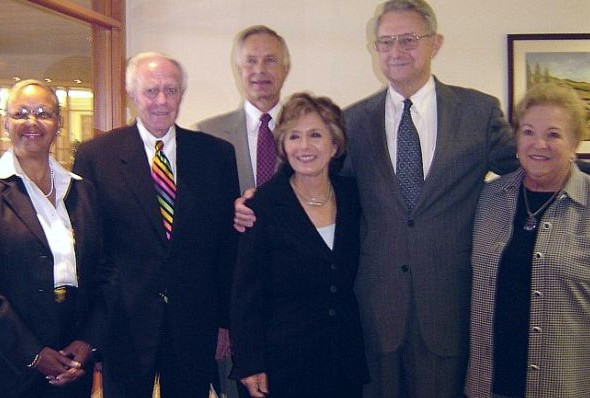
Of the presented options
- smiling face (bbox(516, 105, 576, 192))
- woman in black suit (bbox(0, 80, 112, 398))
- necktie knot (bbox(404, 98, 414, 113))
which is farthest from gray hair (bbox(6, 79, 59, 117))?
smiling face (bbox(516, 105, 576, 192))

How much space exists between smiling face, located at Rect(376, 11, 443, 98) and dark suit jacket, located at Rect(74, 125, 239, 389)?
0.80m

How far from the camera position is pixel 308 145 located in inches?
82.9

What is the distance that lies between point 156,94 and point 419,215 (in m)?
1.07

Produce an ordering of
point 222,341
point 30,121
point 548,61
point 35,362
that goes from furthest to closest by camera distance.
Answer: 1. point 548,61
2. point 222,341
3. point 30,121
4. point 35,362

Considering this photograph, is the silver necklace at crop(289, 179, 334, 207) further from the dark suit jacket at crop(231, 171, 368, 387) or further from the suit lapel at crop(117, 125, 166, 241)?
the suit lapel at crop(117, 125, 166, 241)

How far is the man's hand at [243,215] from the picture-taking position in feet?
6.82

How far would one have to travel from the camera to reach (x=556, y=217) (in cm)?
198

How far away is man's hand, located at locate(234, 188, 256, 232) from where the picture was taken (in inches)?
81.9

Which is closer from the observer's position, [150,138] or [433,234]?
[433,234]

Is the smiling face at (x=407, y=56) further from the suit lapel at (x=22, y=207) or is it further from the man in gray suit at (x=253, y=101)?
the suit lapel at (x=22, y=207)

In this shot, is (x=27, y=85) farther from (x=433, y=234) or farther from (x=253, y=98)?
(x=433, y=234)

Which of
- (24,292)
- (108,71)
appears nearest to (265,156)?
(24,292)

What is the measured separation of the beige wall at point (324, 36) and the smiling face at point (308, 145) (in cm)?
224

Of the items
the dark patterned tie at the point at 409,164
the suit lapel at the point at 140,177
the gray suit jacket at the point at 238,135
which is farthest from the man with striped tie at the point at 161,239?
the dark patterned tie at the point at 409,164
